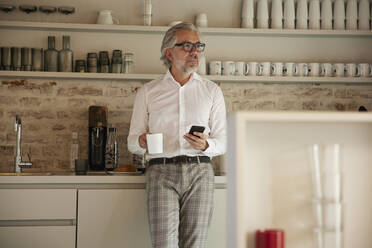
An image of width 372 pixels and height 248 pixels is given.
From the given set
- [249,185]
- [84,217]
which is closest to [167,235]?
[84,217]

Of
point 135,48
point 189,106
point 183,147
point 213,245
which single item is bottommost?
point 213,245

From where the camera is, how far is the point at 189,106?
3.25m

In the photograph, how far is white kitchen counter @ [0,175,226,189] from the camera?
3.48 meters

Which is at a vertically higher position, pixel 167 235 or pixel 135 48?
pixel 135 48

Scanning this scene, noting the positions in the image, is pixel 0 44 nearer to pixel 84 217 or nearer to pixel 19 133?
pixel 19 133

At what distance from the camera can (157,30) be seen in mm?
4254

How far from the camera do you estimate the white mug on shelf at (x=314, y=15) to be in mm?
4418

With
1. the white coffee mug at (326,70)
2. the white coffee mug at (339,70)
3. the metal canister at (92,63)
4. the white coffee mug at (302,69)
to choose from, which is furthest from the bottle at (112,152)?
the white coffee mug at (339,70)

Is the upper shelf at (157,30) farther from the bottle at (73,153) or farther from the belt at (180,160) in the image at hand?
the belt at (180,160)

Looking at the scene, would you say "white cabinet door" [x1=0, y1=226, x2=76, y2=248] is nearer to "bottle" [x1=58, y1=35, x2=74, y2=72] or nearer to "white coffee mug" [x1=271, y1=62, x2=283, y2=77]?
"bottle" [x1=58, y1=35, x2=74, y2=72]

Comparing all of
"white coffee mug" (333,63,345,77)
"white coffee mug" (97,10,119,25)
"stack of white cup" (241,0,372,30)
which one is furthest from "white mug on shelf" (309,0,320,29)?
"white coffee mug" (97,10,119,25)

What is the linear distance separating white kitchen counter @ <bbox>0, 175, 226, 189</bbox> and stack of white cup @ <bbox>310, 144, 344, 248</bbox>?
213 cm

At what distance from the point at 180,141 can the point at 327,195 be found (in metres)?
1.70

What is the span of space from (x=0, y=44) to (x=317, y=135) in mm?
3347
